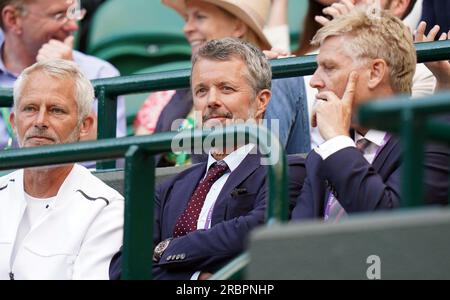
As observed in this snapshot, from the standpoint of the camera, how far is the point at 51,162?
522 centimetres

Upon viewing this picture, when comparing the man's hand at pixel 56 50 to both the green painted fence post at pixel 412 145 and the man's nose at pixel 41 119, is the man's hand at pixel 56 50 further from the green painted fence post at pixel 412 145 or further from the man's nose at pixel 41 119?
the green painted fence post at pixel 412 145

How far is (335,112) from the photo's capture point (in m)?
6.00

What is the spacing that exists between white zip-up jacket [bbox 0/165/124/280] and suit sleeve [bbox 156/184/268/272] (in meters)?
0.29

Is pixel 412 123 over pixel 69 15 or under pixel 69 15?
under

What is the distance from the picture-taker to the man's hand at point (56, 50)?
8.27 metres

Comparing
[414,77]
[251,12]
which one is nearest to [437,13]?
[414,77]

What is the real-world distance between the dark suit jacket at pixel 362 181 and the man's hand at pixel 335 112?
0.13 meters

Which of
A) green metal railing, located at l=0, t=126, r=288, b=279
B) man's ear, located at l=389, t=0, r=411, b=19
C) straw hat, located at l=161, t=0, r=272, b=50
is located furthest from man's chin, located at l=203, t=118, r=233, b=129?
man's ear, located at l=389, t=0, r=411, b=19

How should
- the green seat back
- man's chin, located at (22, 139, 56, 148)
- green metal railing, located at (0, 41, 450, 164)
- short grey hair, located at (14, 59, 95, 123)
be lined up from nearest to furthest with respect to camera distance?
man's chin, located at (22, 139, 56, 148)
short grey hair, located at (14, 59, 95, 123)
green metal railing, located at (0, 41, 450, 164)
the green seat back

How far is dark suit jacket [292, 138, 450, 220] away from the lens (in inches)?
218

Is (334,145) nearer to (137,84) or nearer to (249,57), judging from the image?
(249,57)

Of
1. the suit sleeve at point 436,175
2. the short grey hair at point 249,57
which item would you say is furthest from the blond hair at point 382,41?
the suit sleeve at point 436,175

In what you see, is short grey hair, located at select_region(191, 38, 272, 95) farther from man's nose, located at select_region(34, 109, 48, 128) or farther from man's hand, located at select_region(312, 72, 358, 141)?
man's nose, located at select_region(34, 109, 48, 128)

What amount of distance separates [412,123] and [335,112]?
204cm
